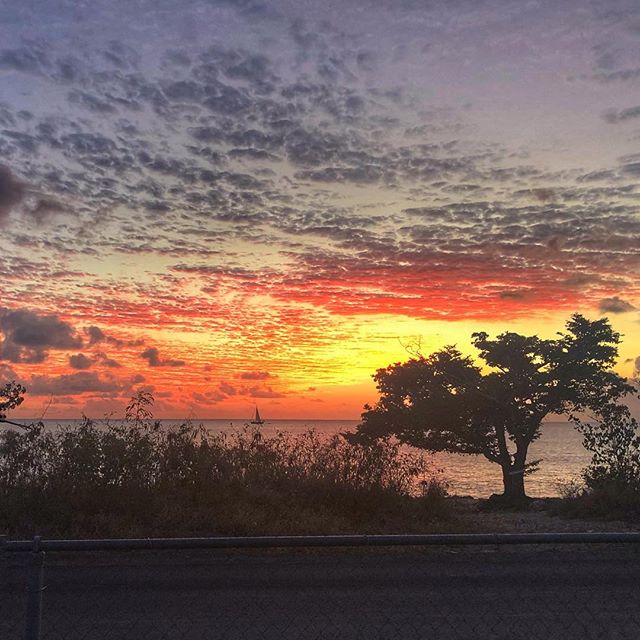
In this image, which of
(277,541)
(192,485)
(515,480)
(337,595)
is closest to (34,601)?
(277,541)

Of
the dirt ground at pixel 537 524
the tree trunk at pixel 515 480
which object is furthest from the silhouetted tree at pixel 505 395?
the dirt ground at pixel 537 524

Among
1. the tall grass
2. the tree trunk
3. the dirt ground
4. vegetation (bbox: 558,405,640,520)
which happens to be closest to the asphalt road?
the tall grass

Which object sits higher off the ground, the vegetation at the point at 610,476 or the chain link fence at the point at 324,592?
the vegetation at the point at 610,476

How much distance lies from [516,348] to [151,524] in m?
16.0

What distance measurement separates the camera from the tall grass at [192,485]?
12773mm

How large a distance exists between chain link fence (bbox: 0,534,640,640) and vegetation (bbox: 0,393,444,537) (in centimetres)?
124

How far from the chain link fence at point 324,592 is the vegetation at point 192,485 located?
124 cm

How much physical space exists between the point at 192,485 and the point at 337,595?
6.16 meters

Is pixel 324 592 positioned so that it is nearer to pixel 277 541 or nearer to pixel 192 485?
pixel 277 541

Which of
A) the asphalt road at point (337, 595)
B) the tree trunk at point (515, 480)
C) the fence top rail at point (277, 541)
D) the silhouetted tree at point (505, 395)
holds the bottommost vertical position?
the asphalt road at point (337, 595)

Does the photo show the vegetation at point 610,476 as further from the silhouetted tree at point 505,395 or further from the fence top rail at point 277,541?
the fence top rail at point 277,541

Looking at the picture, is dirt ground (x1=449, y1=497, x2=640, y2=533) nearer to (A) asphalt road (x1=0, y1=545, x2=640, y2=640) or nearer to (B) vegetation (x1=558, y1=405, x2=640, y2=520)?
(B) vegetation (x1=558, y1=405, x2=640, y2=520)

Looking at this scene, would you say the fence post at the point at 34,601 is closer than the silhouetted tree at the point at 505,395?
Yes

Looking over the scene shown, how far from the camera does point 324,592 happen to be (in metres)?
9.16
